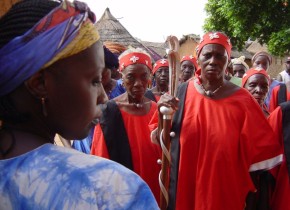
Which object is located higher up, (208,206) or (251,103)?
(251,103)

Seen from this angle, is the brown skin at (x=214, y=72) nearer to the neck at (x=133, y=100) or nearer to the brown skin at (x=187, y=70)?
the neck at (x=133, y=100)

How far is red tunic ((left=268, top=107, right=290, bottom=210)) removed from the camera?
10.7ft

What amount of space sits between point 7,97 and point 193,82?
8.83ft

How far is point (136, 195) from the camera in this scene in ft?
2.93

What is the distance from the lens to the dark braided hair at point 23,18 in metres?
0.98

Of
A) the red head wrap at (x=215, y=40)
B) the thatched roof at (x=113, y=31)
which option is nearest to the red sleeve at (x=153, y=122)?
the red head wrap at (x=215, y=40)

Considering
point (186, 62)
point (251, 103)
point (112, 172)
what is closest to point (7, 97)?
point (112, 172)

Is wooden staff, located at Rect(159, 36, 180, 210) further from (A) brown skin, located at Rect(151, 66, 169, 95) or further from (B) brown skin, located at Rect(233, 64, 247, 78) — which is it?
(B) brown skin, located at Rect(233, 64, 247, 78)

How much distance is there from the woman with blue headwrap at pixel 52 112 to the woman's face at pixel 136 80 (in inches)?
106

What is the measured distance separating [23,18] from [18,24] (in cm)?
2

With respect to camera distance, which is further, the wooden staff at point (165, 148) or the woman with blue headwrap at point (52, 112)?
the wooden staff at point (165, 148)

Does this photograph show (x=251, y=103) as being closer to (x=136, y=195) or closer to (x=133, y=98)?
(x=133, y=98)

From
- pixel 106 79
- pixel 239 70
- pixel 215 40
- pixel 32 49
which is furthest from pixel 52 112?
pixel 239 70

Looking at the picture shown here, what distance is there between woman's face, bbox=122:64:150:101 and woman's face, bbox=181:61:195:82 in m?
3.04
